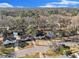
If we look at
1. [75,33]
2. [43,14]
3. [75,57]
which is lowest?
[75,57]

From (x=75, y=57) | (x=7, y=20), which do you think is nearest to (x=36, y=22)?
(x=7, y=20)

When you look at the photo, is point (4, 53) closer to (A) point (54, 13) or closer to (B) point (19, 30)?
(B) point (19, 30)

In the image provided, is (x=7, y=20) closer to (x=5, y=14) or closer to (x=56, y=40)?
(x=5, y=14)

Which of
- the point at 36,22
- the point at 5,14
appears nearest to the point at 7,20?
the point at 5,14

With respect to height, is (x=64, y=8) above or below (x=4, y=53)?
above

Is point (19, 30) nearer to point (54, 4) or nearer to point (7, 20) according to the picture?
point (7, 20)

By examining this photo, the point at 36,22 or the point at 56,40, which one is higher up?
the point at 36,22

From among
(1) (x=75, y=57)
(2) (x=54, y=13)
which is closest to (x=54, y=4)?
(2) (x=54, y=13)

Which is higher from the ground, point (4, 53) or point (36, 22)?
point (36, 22)
